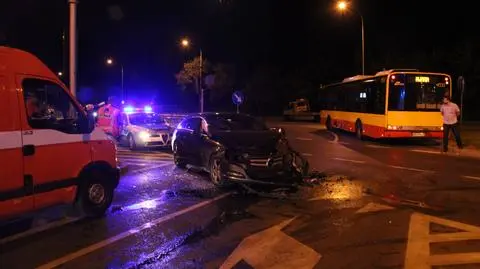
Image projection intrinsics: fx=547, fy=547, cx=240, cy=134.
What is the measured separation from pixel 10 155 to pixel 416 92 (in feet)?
58.4

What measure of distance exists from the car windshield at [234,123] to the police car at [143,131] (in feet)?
22.3

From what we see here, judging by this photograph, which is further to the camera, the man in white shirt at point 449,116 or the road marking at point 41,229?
the man in white shirt at point 449,116

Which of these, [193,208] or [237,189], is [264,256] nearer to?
[193,208]

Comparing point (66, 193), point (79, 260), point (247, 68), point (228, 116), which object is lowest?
point (79, 260)

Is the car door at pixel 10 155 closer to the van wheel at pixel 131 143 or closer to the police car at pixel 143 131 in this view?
the police car at pixel 143 131

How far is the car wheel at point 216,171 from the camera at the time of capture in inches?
433

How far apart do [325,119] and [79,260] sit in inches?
1083

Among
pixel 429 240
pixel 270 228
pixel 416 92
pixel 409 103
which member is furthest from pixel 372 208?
pixel 416 92

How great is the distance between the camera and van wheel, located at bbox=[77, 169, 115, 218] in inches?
323

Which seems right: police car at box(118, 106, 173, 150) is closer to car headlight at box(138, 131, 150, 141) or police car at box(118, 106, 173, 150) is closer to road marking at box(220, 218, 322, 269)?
car headlight at box(138, 131, 150, 141)

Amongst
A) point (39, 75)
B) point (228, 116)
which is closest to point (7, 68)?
point (39, 75)

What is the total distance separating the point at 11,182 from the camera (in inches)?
270

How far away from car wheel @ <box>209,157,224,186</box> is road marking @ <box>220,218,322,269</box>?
12.5ft

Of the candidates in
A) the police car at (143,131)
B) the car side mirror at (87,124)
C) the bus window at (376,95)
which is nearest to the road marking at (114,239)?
the car side mirror at (87,124)
